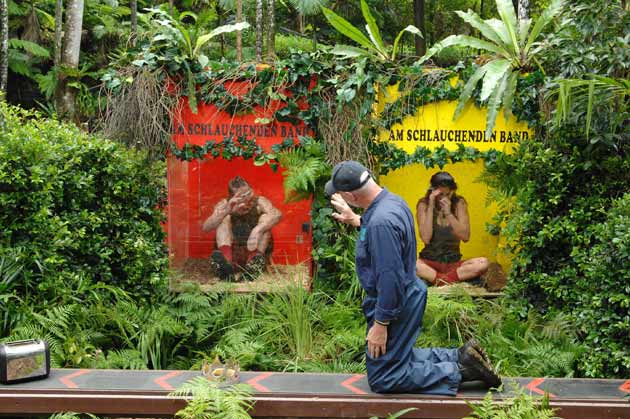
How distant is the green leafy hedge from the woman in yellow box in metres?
3.04

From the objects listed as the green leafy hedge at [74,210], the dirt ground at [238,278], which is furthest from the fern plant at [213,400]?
the dirt ground at [238,278]

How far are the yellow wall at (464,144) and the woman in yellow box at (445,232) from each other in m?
0.07

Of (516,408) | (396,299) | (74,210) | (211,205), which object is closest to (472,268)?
(211,205)

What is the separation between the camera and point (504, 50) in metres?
7.04

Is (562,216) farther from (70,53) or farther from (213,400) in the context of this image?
(70,53)

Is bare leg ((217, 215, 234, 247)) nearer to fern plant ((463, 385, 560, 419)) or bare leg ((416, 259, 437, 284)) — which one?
bare leg ((416, 259, 437, 284))

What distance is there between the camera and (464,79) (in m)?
7.38

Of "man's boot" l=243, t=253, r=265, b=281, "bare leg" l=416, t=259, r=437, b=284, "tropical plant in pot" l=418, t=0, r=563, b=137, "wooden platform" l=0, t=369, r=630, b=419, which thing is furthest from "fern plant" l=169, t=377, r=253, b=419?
"tropical plant in pot" l=418, t=0, r=563, b=137

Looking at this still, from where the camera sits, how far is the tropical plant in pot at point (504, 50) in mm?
6821

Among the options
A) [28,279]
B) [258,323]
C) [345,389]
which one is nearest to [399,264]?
[345,389]

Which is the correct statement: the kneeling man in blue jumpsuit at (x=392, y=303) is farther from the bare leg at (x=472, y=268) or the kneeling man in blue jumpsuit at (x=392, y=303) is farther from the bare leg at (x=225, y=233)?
the bare leg at (x=225, y=233)

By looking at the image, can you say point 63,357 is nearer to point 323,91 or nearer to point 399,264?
point 399,264

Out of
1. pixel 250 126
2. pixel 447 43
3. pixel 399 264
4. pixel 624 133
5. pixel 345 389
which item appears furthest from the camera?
pixel 250 126

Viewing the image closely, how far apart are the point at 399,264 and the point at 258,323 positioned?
110 inches
